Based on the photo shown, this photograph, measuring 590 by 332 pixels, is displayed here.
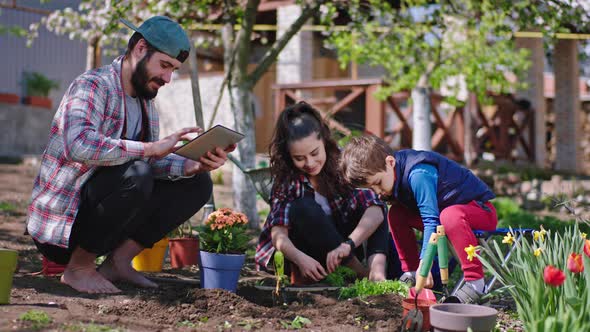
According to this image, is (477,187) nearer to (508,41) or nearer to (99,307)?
(99,307)

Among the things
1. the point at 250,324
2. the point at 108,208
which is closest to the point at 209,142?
the point at 108,208

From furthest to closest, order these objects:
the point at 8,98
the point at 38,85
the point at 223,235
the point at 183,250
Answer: the point at 38,85 < the point at 8,98 < the point at 183,250 < the point at 223,235

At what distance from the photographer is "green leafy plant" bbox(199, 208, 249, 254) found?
2.89 metres

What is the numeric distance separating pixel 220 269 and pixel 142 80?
0.89 m

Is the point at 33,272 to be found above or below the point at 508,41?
below

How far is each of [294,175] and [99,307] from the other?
3.90 feet

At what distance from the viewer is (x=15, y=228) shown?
5051 millimetres

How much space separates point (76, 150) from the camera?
2.69 m

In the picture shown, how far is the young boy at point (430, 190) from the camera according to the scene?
2.76m

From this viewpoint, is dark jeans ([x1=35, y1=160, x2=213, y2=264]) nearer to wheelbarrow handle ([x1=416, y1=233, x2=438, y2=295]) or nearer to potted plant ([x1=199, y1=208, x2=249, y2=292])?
potted plant ([x1=199, y1=208, x2=249, y2=292])

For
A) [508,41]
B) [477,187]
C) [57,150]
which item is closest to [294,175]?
[477,187]

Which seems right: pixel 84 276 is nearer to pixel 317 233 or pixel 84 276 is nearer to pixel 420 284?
pixel 317 233

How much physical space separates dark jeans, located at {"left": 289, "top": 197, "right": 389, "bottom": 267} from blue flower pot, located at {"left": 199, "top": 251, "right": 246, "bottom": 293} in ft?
1.42

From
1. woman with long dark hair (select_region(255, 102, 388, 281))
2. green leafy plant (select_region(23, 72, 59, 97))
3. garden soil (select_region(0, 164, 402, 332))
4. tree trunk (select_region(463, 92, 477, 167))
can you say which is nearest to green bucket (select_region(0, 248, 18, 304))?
garden soil (select_region(0, 164, 402, 332))
